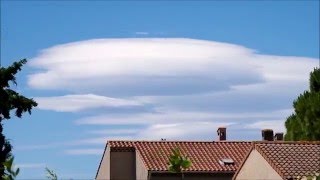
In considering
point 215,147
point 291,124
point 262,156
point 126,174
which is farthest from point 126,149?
point 262,156

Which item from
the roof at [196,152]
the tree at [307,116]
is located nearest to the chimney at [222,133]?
the roof at [196,152]

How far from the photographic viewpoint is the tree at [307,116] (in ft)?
157

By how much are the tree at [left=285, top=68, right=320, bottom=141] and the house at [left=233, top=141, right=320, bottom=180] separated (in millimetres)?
15519

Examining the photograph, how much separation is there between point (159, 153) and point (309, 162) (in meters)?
18.8

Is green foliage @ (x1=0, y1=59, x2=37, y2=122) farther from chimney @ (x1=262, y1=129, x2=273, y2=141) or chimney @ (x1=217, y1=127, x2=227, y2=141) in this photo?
chimney @ (x1=217, y1=127, x2=227, y2=141)

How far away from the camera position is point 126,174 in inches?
1981

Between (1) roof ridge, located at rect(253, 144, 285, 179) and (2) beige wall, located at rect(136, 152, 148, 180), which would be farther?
(2) beige wall, located at rect(136, 152, 148, 180)

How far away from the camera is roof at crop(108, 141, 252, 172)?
4678 centimetres

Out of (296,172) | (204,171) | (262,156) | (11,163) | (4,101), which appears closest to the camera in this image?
(11,163)

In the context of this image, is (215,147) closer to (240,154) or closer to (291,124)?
(240,154)

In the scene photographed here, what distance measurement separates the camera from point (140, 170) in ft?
158

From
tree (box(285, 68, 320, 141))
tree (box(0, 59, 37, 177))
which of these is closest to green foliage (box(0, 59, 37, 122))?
tree (box(0, 59, 37, 177))

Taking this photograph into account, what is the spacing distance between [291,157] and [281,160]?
0.71 meters

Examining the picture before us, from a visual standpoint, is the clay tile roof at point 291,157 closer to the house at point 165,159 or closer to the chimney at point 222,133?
the house at point 165,159
